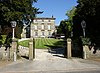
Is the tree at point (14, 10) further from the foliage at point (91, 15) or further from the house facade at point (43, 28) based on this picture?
the house facade at point (43, 28)

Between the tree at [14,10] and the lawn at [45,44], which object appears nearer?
the tree at [14,10]

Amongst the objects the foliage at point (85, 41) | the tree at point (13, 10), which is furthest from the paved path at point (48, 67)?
the tree at point (13, 10)

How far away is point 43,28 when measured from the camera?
153 metres

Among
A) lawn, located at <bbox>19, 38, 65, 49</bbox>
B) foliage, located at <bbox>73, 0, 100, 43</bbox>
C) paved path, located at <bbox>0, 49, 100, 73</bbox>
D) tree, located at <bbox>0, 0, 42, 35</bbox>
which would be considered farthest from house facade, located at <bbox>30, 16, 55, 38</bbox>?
paved path, located at <bbox>0, 49, 100, 73</bbox>

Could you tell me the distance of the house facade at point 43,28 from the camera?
151000 mm

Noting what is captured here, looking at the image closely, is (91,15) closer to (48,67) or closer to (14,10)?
(14,10)

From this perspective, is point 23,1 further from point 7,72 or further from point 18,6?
point 7,72

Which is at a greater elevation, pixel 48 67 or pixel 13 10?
pixel 13 10

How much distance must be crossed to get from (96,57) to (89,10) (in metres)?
6.28

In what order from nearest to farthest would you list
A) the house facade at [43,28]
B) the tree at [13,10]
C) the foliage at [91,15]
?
the tree at [13,10], the foliage at [91,15], the house facade at [43,28]

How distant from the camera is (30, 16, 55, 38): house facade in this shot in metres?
151

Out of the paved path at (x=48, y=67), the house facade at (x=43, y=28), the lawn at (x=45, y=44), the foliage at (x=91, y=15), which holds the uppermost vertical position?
the house facade at (x=43, y=28)

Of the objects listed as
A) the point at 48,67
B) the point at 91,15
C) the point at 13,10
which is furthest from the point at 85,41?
the point at 13,10

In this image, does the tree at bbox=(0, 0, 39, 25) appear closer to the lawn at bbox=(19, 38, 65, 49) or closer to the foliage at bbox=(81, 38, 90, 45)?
the foliage at bbox=(81, 38, 90, 45)
